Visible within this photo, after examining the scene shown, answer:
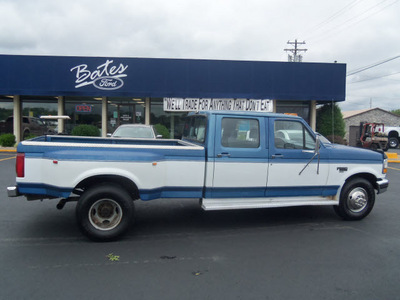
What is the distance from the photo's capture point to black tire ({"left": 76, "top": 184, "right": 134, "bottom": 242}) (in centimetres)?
477

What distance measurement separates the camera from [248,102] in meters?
18.7

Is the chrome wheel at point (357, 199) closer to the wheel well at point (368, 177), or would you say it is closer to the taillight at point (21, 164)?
the wheel well at point (368, 177)

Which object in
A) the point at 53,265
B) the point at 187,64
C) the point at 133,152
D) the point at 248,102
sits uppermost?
the point at 187,64

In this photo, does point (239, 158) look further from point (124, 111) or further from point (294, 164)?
point (124, 111)

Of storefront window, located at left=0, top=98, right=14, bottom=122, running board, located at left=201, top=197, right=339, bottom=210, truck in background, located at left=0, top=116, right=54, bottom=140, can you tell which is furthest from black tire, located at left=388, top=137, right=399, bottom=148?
storefront window, located at left=0, top=98, right=14, bottom=122

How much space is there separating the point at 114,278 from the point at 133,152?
5.82ft

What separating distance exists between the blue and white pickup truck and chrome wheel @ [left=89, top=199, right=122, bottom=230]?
1 centimetres

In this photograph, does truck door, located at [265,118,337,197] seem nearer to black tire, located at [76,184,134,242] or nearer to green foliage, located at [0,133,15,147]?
black tire, located at [76,184,134,242]

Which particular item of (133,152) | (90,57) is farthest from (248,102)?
(133,152)

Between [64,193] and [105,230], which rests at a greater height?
[64,193]

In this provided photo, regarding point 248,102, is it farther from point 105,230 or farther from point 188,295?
point 188,295

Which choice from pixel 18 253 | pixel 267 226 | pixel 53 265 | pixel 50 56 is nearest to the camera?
pixel 53 265

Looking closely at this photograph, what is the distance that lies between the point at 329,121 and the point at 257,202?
16885 mm

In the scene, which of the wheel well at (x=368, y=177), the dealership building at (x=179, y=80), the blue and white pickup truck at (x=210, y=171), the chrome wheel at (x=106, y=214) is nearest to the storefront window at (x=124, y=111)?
the dealership building at (x=179, y=80)
